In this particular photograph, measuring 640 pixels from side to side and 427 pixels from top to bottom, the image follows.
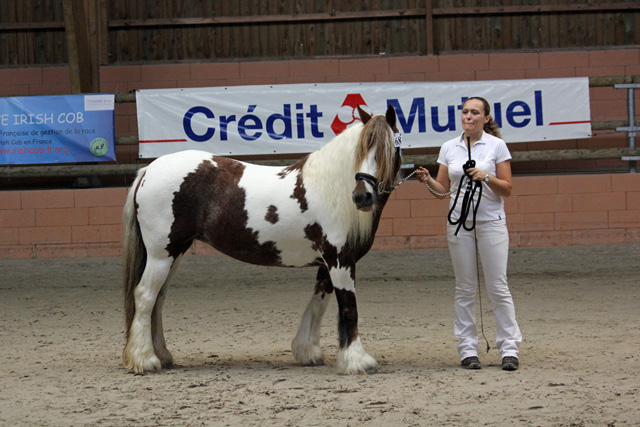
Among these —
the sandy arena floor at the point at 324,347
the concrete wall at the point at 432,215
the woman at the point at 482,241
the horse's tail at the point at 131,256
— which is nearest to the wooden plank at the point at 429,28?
the concrete wall at the point at 432,215

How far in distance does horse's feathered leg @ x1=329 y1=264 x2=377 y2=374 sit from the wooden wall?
7188mm

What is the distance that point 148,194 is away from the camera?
4477mm

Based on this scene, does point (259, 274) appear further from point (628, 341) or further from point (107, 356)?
point (628, 341)

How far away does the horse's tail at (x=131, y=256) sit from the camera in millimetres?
4535

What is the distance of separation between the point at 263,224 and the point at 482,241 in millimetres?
1271

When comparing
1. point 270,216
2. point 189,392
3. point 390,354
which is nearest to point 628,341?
point 390,354

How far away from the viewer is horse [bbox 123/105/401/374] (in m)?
4.30

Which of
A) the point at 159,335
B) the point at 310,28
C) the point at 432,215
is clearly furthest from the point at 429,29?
the point at 159,335

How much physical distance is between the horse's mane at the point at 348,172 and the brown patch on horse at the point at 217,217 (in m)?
0.43

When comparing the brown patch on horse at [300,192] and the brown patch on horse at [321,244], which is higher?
the brown patch on horse at [300,192]

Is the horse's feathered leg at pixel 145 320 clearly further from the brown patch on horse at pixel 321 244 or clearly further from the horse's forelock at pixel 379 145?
Result: the horse's forelock at pixel 379 145

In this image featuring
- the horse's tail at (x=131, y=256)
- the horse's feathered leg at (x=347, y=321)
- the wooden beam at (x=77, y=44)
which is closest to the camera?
the horse's feathered leg at (x=347, y=321)

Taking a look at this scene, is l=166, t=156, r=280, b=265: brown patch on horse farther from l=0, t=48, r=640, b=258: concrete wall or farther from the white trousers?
l=0, t=48, r=640, b=258: concrete wall

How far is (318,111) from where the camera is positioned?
9375mm
